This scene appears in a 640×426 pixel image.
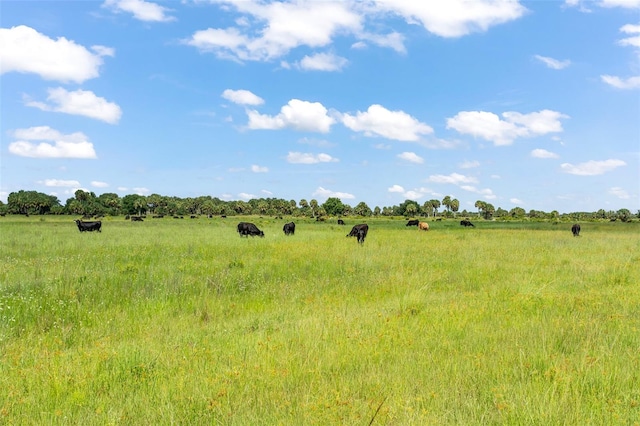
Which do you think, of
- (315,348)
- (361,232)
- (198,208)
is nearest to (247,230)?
(361,232)

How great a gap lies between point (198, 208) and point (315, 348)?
182099 mm

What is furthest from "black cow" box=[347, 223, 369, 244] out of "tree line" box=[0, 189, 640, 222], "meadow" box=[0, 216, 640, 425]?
"tree line" box=[0, 189, 640, 222]

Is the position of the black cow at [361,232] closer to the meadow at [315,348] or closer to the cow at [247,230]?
the cow at [247,230]

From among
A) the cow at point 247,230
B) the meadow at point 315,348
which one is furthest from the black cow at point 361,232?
the meadow at point 315,348

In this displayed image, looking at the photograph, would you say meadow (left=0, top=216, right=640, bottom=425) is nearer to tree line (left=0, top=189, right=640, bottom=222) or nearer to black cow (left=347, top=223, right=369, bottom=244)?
black cow (left=347, top=223, right=369, bottom=244)

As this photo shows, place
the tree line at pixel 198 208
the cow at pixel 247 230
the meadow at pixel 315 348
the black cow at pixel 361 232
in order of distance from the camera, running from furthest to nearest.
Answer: the tree line at pixel 198 208
the cow at pixel 247 230
the black cow at pixel 361 232
the meadow at pixel 315 348

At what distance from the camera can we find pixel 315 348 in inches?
223

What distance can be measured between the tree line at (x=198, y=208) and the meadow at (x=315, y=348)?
12460cm

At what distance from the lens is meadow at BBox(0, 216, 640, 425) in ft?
13.1

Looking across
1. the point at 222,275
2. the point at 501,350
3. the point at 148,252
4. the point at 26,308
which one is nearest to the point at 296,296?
the point at 222,275

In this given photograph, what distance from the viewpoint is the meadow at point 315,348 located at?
13.1 ft

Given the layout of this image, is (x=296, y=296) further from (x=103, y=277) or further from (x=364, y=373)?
(x=103, y=277)

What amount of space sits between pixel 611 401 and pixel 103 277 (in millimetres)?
12461

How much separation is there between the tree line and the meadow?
124597 mm
